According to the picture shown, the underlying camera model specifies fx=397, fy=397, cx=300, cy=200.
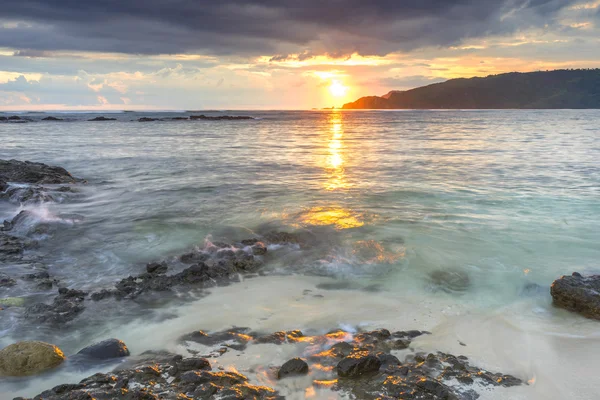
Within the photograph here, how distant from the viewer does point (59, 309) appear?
6.16 m

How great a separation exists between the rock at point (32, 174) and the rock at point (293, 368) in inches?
638

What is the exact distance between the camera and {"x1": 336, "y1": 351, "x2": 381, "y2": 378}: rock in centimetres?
438

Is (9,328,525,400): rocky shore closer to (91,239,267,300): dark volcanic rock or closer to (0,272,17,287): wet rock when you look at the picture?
(91,239,267,300): dark volcanic rock

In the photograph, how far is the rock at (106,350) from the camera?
16.1 feet

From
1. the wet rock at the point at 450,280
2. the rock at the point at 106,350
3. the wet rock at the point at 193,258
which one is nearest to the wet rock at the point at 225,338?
the rock at the point at 106,350

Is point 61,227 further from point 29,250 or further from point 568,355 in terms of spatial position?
point 568,355

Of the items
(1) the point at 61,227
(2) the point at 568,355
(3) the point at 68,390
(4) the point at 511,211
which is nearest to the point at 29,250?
(1) the point at 61,227

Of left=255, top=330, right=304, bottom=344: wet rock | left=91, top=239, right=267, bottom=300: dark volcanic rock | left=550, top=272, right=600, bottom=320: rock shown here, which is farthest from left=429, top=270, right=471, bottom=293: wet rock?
left=91, top=239, right=267, bottom=300: dark volcanic rock

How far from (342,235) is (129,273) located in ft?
16.2

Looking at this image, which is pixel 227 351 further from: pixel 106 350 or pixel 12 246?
pixel 12 246

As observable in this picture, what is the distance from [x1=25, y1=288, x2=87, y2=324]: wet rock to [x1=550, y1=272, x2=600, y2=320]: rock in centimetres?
756

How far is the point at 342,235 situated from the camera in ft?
32.7

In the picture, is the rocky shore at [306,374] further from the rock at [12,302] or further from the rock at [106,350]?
the rock at [12,302]

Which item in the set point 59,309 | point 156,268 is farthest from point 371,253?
point 59,309
